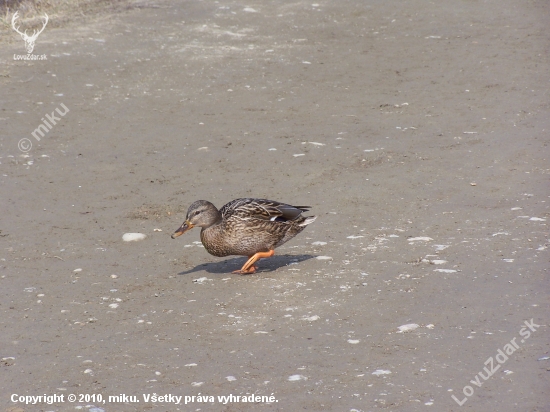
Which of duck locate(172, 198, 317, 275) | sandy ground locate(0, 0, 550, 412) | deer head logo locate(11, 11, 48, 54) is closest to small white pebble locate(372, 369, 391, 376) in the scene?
sandy ground locate(0, 0, 550, 412)

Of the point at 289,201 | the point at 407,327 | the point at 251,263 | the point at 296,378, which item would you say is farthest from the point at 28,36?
the point at 296,378

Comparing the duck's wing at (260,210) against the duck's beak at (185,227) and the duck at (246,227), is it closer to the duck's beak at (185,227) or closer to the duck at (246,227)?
the duck at (246,227)

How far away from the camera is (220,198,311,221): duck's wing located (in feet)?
24.2

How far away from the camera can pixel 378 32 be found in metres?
15.0

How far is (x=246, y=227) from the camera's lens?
7289 mm

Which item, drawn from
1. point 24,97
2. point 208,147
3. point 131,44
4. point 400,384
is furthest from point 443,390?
point 131,44

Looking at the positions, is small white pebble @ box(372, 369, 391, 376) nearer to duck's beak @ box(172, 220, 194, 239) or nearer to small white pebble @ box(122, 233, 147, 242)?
duck's beak @ box(172, 220, 194, 239)

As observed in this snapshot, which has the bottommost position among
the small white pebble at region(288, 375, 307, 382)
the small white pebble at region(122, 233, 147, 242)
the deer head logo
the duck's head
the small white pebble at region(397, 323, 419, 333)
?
the small white pebble at region(122, 233, 147, 242)

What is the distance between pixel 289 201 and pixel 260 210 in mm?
1664

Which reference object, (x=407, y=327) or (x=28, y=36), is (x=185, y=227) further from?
(x=28, y=36)

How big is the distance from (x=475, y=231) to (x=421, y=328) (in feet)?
7.37

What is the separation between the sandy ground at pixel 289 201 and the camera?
18.0ft

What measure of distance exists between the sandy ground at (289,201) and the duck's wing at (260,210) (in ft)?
1.58

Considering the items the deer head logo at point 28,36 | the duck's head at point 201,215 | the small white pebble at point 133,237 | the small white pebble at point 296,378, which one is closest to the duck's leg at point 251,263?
the duck's head at point 201,215
